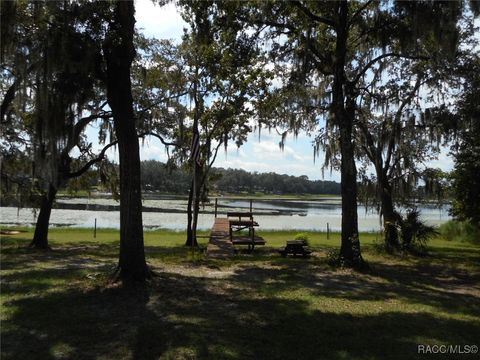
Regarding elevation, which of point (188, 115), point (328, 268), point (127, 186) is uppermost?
point (188, 115)

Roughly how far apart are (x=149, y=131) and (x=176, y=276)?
1097 centimetres

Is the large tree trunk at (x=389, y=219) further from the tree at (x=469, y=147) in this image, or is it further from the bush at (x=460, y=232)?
the bush at (x=460, y=232)

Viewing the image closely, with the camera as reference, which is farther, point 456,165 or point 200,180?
point 200,180

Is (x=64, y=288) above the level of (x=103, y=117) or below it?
below

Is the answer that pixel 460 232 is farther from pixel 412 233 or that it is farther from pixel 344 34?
pixel 344 34

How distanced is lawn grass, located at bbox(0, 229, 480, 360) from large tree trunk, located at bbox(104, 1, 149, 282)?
1.84 ft

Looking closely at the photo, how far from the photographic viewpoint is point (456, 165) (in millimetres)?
14203

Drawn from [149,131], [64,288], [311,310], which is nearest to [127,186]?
[64,288]

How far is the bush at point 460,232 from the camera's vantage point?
85.8ft

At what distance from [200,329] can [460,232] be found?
87.6ft

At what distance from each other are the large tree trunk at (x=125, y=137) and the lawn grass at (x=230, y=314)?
561 mm

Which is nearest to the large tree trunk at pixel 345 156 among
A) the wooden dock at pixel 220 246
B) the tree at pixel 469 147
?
the wooden dock at pixel 220 246

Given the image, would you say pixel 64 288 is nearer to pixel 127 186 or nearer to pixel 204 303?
pixel 127 186

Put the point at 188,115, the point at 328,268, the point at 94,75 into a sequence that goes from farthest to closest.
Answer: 1. the point at 188,115
2. the point at 328,268
3. the point at 94,75
